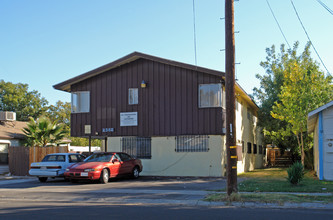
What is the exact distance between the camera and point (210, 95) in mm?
19344

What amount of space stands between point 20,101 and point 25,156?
90.3 ft

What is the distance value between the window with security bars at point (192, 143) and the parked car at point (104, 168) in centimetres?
265

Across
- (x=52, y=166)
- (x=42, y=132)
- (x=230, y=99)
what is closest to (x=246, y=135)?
(x=42, y=132)

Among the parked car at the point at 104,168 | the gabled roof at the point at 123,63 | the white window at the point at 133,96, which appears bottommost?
the parked car at the point at 104,168

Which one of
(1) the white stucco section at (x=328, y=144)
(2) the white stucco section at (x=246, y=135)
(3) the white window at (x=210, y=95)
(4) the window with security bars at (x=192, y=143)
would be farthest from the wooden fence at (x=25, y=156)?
(1) the white stucco section at (x=328, y=144)

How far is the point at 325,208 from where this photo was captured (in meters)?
9.70

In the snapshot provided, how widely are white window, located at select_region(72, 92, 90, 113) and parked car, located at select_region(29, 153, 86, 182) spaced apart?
4461mm

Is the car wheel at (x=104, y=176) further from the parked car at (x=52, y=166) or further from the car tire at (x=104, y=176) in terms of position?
the parked car at (x=52, y=166)

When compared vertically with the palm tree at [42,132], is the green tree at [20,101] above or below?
above

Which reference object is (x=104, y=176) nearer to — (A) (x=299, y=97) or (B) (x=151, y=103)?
(B) (x=151, y=103)

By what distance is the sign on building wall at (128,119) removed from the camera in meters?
20.8

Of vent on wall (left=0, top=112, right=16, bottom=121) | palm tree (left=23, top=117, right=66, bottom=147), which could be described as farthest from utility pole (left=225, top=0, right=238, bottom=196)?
vent on wall (left=0, top=112, right=16, bottom=121)

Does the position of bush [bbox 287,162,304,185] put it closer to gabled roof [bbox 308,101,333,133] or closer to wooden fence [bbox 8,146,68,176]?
gabled roof [bbox 308,101,333,133]

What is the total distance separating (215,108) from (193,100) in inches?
53.1
